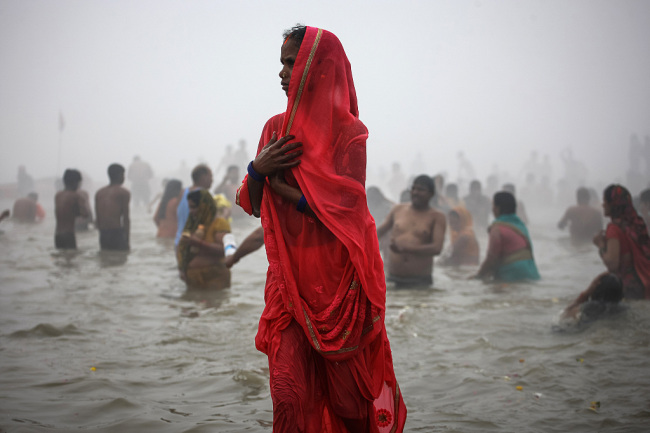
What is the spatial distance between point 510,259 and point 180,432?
6131 millimetres

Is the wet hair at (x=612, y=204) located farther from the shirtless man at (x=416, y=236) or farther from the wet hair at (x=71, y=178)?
the wet hair at (x=71, y=178)

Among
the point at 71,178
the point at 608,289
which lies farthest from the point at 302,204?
the point at 71,178

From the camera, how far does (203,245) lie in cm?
695

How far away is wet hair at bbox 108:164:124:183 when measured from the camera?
1065 centimetres

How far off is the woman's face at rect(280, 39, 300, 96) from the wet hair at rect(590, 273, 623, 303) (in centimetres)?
415

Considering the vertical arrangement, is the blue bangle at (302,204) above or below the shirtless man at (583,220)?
above

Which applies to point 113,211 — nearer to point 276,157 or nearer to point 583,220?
point 276,157

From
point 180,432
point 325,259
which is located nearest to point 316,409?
point 325,259

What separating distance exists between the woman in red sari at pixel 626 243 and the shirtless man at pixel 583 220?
25.3 feet

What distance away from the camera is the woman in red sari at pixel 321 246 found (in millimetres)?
2529

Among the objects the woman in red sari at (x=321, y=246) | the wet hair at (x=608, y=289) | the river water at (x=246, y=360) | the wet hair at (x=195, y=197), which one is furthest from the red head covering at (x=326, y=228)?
the wet hair at (x=195, y=197)

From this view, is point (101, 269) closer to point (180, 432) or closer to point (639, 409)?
point (180, 432)

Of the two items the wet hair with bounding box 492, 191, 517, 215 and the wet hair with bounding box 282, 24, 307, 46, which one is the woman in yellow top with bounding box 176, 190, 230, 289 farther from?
the wet hair with bounding box 282, 24, 307, 46

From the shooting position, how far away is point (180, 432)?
3.36 meters
